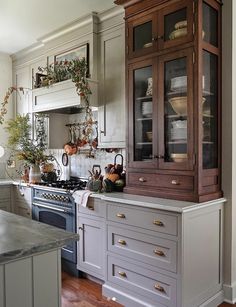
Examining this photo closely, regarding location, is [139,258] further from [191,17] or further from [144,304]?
[191,17]

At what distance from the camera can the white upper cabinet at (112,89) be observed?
3.06 metres

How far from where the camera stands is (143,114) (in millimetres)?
2641

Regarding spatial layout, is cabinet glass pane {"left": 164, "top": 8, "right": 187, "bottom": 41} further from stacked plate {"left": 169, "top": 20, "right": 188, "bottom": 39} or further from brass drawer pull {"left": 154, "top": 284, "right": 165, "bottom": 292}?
brass drawer pull {"left": 154, "top": 284, "right": 165, "bottom": 292}

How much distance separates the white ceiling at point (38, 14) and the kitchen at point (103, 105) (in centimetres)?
9

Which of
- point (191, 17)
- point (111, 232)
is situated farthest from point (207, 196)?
point (191, 17)

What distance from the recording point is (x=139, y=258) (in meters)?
2.35

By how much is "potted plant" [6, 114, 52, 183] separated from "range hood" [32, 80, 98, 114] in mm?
492

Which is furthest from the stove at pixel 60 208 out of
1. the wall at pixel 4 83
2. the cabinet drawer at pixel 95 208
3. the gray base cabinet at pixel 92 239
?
the wall at pixel 4 83

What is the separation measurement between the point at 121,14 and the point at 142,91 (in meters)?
0.97

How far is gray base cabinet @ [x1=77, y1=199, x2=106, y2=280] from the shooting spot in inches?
109

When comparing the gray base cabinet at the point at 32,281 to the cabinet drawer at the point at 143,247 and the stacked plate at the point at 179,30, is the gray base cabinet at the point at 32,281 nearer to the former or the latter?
the cabinet drawer at the point at 143,247

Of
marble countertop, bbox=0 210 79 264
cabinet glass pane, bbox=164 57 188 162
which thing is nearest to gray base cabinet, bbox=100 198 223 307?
cabinet glass pane, bbox=164 57 188 162

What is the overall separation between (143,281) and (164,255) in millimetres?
328

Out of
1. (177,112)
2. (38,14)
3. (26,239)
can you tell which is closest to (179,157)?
(177,112)
